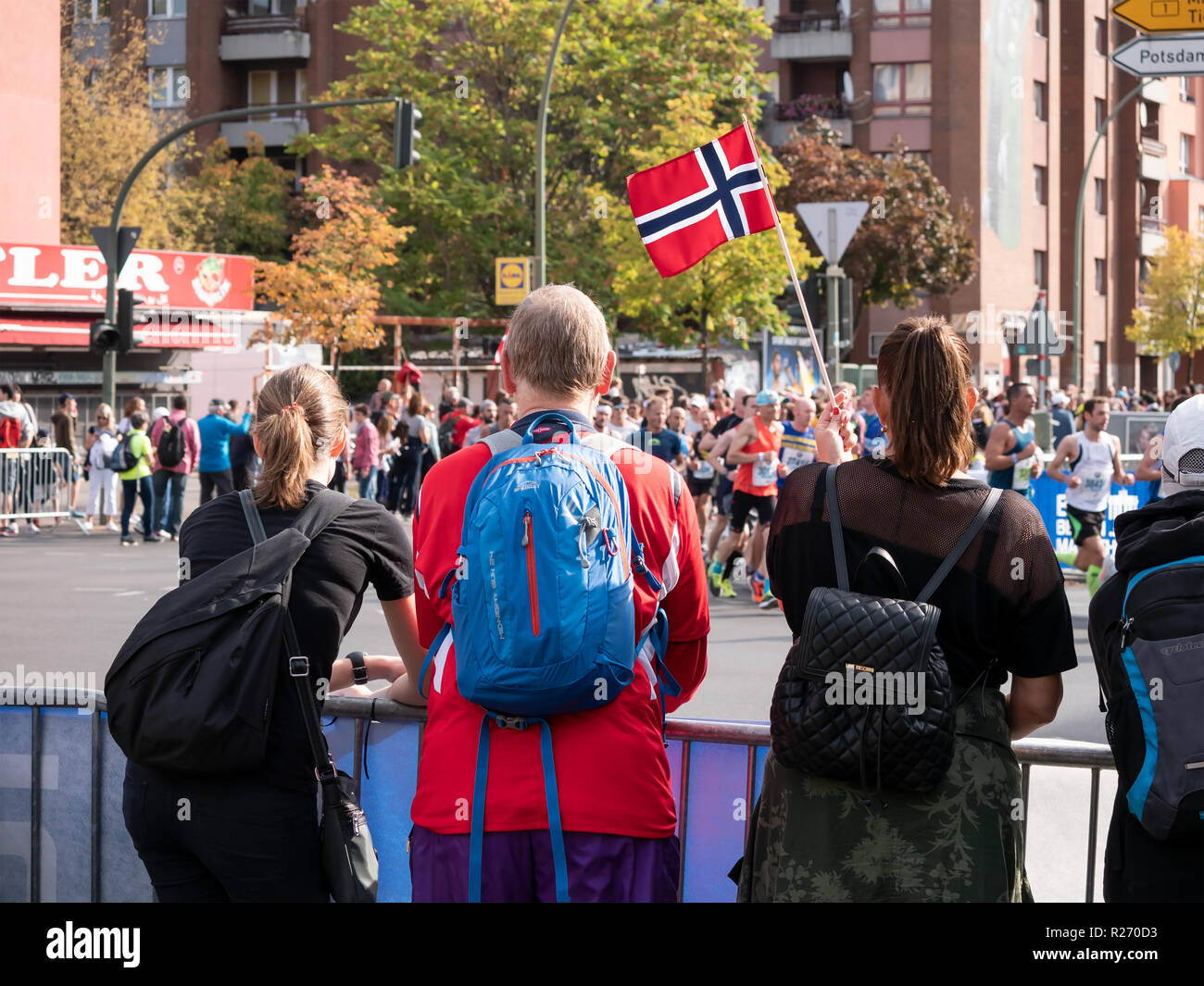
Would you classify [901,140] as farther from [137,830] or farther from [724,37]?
[137,830]

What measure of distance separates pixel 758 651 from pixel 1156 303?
177 feet

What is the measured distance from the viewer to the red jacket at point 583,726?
2.88 metres

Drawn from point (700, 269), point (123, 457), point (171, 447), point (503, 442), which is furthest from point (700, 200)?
point (700, 269)

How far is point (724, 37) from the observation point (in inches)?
1683

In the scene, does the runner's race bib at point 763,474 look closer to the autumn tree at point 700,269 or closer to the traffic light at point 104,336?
the traffic light at point 104,336

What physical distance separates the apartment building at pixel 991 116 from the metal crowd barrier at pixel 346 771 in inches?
1907

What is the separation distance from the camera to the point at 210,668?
3180mm

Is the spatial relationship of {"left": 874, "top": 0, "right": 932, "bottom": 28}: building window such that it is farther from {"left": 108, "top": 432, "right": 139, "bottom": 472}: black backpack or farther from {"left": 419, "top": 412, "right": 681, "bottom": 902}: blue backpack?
{"left": 419, "top": 412, "right": 681, "bottom": 902}: blue backpack

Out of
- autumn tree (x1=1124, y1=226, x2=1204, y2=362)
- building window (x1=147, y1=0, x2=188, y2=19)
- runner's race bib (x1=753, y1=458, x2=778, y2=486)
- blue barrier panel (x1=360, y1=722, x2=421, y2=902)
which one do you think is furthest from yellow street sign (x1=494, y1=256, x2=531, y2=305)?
autumn tree (x1=1124, y1=226, x2=1204, y2=362)

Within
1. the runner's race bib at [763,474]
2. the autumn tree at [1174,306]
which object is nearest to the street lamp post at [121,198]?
the runner's race bib at [763,474]

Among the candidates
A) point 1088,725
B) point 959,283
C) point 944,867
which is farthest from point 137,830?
point 959,283

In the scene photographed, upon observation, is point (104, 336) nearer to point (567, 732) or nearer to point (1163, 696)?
point (567, 732)

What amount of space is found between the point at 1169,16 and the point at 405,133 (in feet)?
62.2

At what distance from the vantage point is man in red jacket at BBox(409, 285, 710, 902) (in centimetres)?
288
